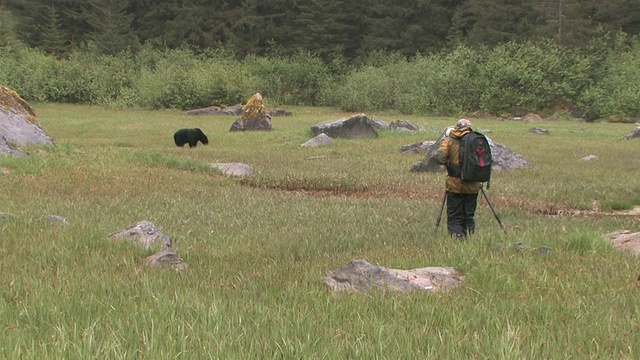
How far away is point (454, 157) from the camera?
27.4ft

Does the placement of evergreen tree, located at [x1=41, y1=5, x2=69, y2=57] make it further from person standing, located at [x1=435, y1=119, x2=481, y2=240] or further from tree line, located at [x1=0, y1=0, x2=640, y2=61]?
person standing, located at [x1=435, y1=119, x2=481, y2=240]

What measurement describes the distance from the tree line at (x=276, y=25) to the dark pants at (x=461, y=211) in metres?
53.4

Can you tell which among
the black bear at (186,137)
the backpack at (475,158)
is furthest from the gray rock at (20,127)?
the backpack at (475,158)

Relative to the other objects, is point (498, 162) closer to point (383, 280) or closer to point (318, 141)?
point (318, 141)

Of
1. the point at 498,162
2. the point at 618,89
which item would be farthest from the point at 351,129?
the point at 618,89

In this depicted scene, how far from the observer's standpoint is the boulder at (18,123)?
692 inches

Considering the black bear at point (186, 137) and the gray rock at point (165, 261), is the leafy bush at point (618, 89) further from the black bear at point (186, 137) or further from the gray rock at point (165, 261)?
the gray rock at point (165, 261)

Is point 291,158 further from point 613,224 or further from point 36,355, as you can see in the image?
point 36,355

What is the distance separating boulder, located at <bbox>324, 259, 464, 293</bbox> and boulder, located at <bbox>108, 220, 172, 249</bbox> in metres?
2.35

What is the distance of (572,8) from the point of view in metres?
54.8

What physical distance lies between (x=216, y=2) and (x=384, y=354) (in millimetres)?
74122

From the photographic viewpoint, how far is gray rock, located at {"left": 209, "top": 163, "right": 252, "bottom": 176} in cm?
1548

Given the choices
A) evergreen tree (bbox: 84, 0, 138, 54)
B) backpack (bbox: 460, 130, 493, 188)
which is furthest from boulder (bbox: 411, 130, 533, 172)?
evergreen tree (bbox: 84, 0, 138, 54)

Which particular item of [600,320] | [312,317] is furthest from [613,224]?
[312,317]
